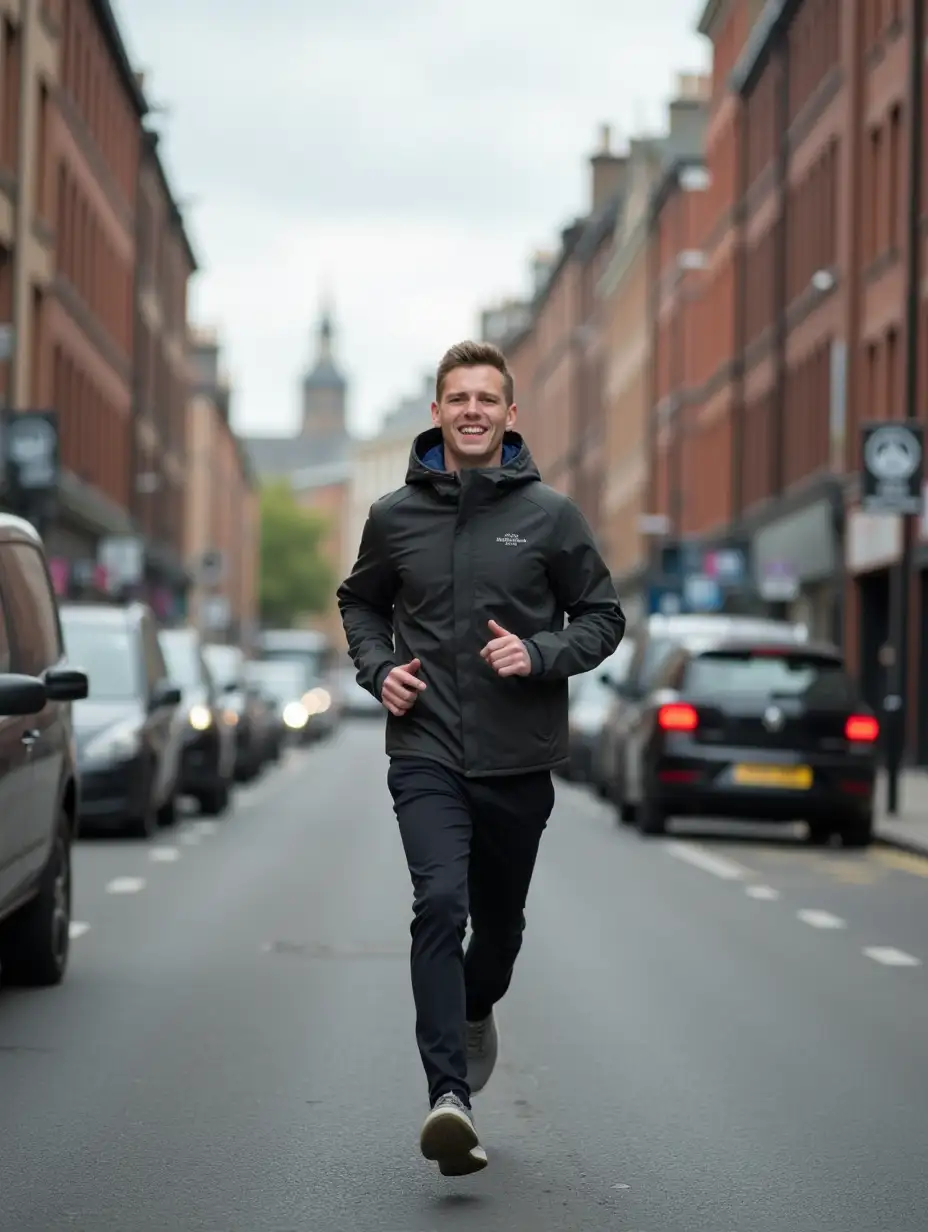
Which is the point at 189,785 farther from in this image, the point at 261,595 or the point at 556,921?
the point at 261,595

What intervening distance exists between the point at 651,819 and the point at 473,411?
15.6 metres

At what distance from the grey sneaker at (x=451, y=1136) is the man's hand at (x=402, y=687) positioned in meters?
0.94

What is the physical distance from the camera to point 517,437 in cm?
711

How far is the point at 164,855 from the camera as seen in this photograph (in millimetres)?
19453

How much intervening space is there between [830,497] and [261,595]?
420 ft

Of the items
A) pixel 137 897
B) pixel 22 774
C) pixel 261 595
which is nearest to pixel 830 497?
pixel 137 897

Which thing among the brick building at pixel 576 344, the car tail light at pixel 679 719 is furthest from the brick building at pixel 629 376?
the car tail light at pixel 679 719

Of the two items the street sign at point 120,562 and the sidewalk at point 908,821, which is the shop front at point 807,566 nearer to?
the sidewalk at point 908,821

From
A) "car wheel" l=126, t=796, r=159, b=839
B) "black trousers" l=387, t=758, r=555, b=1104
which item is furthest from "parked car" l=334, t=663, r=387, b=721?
"black trousers" l=387, t=758, r=555, b=1104

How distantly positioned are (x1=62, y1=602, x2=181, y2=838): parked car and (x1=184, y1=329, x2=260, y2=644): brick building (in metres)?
58.1

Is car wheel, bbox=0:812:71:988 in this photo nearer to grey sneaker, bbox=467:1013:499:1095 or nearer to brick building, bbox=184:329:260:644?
grey sneaker, bbox=467:1013:499:1095

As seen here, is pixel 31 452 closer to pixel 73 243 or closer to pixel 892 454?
pixel 892 454

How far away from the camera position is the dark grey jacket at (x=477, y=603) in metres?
6.86

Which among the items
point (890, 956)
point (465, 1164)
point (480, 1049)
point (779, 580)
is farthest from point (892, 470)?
point (465, 1164)
